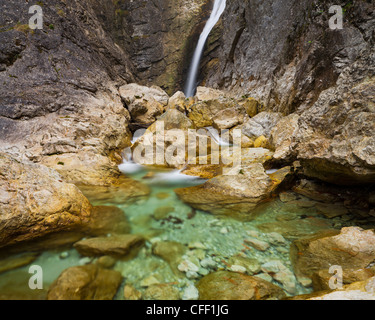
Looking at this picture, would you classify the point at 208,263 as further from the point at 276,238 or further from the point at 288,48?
the point at 288,48

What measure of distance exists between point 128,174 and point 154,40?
19.1m

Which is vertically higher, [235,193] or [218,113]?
[218,113]

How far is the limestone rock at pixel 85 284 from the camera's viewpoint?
5.55ft

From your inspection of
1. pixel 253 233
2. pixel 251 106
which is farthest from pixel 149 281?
pixel 251 106

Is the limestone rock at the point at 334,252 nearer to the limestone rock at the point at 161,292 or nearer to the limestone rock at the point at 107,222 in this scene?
the limestone rock at the point at 161,292

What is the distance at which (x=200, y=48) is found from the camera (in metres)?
20.2

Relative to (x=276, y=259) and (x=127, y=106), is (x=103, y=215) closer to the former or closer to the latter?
(x=276, y=259)

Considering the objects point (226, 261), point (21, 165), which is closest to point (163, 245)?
point (226, 261)

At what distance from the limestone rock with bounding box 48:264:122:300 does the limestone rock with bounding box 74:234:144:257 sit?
25 cm

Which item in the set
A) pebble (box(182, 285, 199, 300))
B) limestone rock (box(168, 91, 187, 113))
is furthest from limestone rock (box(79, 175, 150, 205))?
limestone rock (box(168, 91, 187, 113))

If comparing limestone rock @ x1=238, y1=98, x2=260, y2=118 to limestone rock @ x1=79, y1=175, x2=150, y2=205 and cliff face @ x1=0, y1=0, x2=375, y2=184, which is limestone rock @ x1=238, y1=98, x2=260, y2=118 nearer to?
cliff face @ x1=0, y1=0, x2=375, y2=184

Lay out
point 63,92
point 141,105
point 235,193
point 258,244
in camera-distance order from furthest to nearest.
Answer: point 141,105 < point 63,92 < point 235,193 < point 258,244

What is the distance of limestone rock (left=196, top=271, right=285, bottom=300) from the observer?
1788 millimetres

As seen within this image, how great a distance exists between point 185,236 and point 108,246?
1155mm
